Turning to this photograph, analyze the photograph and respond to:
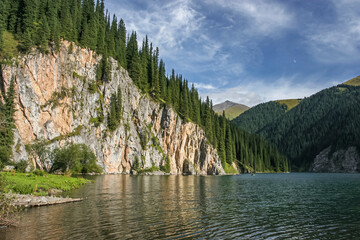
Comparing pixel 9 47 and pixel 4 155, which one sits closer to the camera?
pixel 4 155

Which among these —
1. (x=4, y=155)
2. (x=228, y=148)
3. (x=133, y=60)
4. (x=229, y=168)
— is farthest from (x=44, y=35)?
(x=228, y=148)

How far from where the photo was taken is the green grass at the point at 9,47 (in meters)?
84.2

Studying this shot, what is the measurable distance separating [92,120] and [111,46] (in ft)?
153

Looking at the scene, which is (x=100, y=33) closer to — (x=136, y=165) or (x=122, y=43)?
(x=122, y=43)

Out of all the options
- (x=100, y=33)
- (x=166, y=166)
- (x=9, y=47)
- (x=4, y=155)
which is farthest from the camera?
(x=100, y=33)

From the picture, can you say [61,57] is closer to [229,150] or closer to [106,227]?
[106,227]

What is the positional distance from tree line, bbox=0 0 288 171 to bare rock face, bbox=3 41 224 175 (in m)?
5.25

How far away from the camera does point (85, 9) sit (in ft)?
445

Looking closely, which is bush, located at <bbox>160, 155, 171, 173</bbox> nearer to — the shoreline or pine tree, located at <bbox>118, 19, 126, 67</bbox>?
pine tree, located at <bbox>118, 19, 126, 67</bbox>

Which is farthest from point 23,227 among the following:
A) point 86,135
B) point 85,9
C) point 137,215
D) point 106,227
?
point 85,9

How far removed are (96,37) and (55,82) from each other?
39.8 meters

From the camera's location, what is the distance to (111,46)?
132 metres

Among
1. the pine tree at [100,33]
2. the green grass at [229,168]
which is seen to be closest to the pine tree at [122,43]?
the pine tree at [100,33]

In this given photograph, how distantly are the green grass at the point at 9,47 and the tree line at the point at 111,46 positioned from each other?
188cm
